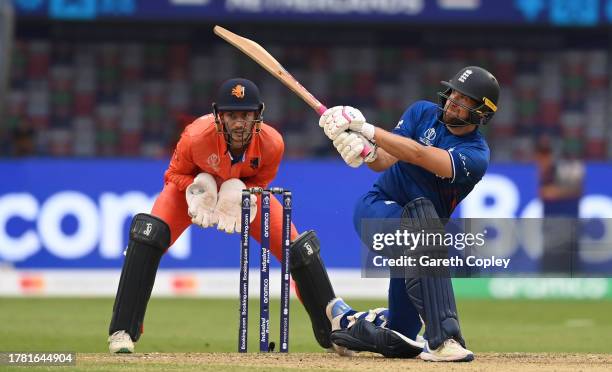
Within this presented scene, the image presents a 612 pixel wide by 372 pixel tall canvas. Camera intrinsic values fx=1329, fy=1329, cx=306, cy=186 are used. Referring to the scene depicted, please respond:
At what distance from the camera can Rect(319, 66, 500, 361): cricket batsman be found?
6523 millimetres

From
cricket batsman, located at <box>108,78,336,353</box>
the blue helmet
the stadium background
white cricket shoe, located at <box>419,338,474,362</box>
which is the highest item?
the stadium background

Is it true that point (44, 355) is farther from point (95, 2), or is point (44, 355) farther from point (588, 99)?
point (588, 99)

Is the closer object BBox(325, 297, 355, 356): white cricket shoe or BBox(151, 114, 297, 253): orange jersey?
BBox(151, 114, 297, 253): orange jersey

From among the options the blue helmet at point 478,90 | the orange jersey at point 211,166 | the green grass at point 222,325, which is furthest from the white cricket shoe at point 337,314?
the blue helmet at point 478,90

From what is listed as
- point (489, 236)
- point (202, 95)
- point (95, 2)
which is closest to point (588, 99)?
point (202, 95)

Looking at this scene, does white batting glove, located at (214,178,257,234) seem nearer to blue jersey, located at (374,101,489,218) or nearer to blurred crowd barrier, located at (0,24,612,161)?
A: blue jersey, located at (374,101,489,218)

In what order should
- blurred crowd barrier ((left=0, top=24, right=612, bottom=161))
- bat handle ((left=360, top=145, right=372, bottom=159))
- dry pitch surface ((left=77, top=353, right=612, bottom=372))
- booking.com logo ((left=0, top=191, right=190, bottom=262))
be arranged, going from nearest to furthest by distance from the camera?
dry pitch surface ((left=77, top=353, right=612, bottom=372))
bat handle ((left=360, top=145, right=372, bottom=159))
booking.com logo ((left=0, top=191, right=190, bottom=262))
blurred crowd barrier ((left=0, top=24, right=612, bottom=161))

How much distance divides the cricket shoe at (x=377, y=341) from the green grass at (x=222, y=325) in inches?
48.3

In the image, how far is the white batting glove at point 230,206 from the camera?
23.3 ft

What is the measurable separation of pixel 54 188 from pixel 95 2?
2002 millimetres

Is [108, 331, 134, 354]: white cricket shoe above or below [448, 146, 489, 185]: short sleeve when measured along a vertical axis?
below

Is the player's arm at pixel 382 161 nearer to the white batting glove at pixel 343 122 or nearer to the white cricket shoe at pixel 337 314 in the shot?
the white batting glove at pixel 343 122

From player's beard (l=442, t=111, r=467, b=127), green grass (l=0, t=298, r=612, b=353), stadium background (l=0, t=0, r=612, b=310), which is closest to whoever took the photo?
player's beard (l=442, t=111, r=467, b=127)

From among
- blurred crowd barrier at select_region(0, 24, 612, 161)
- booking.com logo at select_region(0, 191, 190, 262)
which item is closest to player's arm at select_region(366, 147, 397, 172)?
booking.com logo at select_region(0, 191, 190, 262)
